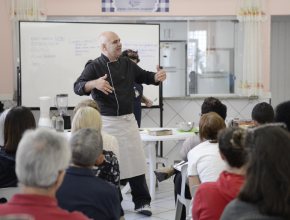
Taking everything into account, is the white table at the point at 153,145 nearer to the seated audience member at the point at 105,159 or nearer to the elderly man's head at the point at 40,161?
the seated audience member at the point at 105,159

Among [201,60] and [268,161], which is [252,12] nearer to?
[201,60]

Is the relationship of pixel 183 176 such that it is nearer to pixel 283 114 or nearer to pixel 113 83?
pixel 283 114

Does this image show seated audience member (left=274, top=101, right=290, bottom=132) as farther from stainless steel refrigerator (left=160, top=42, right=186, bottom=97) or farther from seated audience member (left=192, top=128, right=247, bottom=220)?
stainless steel refrigerator (left=160, top=42, right=186, bottom=97)

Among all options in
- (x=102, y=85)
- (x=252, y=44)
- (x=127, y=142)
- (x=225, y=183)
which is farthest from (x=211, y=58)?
(x=225, y=183)

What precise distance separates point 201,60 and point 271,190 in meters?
4.59

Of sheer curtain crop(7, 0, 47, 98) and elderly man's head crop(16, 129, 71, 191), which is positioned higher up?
sheer curtain crop(7, 0, 47, 98)

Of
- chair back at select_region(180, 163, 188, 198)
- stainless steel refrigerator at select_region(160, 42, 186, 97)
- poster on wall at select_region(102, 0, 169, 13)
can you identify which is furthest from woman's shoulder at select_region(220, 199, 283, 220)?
stainless steel refrigerator at select_region(160, 42, 186, 97)

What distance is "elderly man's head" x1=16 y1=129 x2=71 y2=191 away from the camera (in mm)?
995

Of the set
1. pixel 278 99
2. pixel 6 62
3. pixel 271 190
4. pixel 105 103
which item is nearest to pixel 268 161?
pixel 271 190

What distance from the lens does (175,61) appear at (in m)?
6.74

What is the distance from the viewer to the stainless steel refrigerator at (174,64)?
264 inches

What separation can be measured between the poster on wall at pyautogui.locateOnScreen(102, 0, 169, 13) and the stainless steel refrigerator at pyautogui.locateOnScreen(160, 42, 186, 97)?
5.89 feet

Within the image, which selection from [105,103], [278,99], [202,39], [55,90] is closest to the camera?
[105,103]

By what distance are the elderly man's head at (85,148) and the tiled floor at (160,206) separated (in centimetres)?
163
